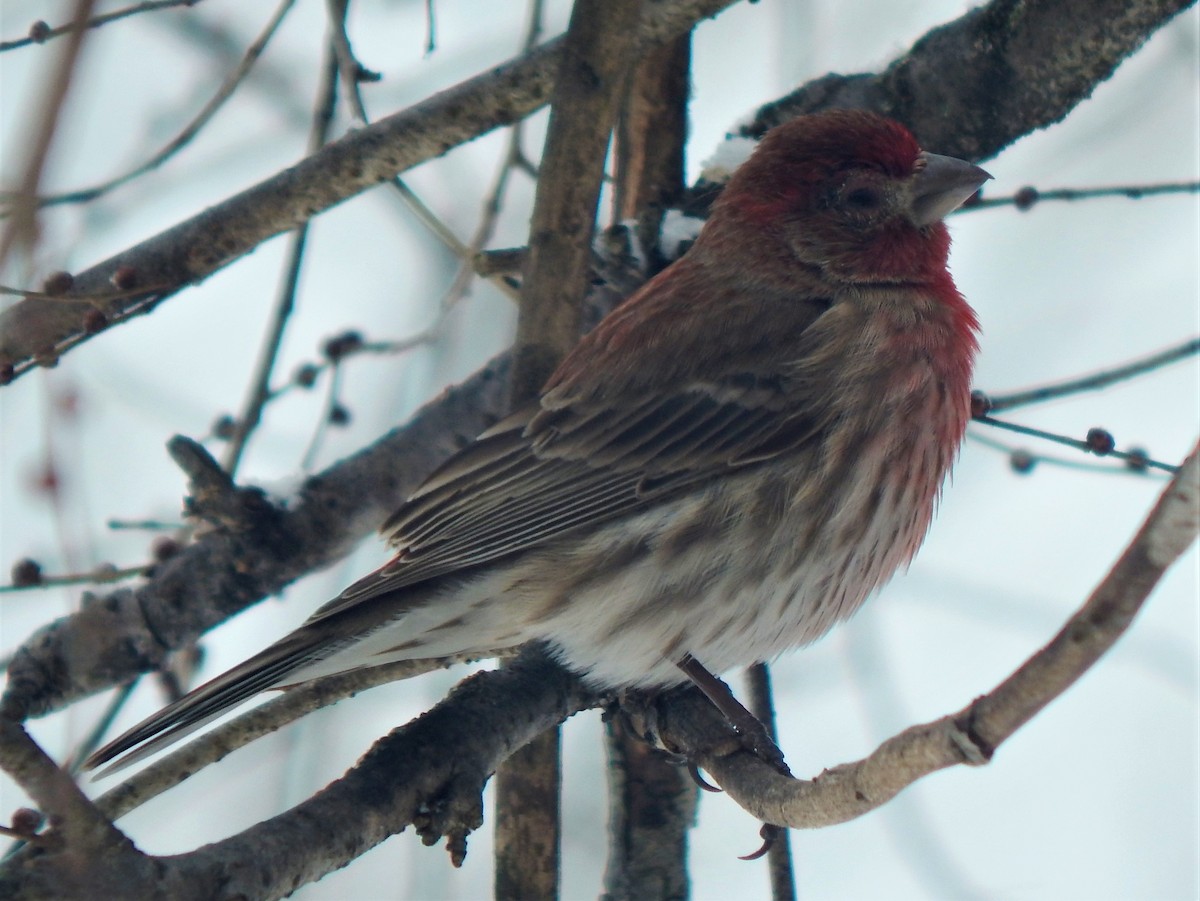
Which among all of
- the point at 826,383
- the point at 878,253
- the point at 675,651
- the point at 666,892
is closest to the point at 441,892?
the point at 666,892

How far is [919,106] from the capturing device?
15.8ft

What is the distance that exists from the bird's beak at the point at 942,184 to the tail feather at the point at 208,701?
8.17 ft

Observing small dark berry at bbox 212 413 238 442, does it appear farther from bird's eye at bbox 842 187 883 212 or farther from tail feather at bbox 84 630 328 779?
bird's eye at bbox 842 187 883 212

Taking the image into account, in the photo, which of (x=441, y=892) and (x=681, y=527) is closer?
(x=681, y=527)

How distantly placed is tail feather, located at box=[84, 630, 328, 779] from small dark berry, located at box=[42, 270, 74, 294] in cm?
116

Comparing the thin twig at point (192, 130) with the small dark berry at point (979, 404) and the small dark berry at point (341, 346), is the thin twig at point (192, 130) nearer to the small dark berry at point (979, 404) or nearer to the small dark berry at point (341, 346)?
the small dark berry at point (341, 346)

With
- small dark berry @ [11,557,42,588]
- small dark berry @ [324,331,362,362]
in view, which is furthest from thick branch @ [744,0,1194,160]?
small dark berry @ [11,557,42,588]

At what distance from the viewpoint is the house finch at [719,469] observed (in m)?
4.04

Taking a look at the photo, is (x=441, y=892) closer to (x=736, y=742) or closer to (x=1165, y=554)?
(x=736, y=742)

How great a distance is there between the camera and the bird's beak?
4.43 metres

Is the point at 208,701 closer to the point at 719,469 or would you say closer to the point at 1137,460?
the point at 719,469

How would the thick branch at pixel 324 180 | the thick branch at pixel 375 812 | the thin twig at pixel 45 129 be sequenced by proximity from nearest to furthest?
the thin twig at pixel 45 129 → the thick branch at pixel 375 812 → the thick branch at pixel 324 180

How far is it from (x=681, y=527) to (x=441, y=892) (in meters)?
2.32

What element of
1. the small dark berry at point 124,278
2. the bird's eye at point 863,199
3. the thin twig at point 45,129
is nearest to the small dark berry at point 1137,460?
the bird's eye at point 863,199
